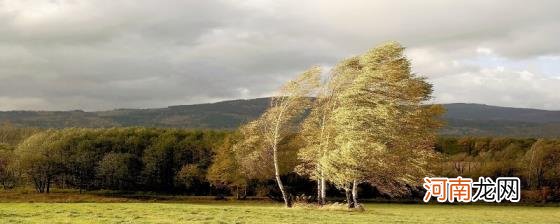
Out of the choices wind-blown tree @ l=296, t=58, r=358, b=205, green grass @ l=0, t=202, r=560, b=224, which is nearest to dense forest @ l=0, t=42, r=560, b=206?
wind-blown tree @ l=296, t=58, r=358, b=205

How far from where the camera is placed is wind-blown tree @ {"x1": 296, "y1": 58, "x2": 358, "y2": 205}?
5153 cm

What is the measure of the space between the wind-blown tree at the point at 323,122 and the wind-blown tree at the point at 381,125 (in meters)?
0.90

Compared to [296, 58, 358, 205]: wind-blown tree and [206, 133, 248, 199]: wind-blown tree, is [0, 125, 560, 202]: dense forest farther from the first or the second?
[296, 58, 358, 205]: wind-blown tree

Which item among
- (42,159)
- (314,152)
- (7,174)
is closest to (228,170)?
(42,159)

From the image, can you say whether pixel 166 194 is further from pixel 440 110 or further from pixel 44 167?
pixel 440 110

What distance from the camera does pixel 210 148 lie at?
130250 mm

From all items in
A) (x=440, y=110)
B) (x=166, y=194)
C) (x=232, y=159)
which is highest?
(x=440, y=110)

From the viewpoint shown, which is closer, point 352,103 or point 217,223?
point 217,223

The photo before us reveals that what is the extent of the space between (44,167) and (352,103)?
91713 millimetres

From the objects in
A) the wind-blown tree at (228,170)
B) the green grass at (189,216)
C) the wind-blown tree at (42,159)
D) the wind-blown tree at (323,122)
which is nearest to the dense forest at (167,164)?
the wind-blown tree at (42,159)

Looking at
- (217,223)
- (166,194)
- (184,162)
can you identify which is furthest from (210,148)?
(217,223)

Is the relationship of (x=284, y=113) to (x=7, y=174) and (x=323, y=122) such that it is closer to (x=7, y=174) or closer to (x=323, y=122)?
(x=323, y=122)

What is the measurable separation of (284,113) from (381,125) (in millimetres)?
11235

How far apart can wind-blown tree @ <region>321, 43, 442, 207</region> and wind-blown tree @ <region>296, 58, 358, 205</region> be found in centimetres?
90
